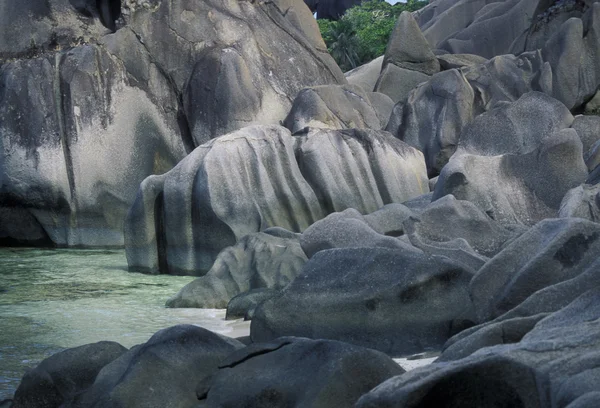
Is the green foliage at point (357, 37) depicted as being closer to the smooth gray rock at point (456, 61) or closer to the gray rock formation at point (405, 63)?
the smooth gray rock at point (456, 61)

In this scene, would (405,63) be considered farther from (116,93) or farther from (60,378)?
(60,378)

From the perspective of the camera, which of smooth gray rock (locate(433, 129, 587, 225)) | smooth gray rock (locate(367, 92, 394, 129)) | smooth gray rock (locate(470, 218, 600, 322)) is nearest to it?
smooth gray rock (locate(470, 218, 600, 322))

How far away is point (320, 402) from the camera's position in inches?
127

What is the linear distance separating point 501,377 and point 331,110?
10334 millimetres

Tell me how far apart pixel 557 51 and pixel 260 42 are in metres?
5.99

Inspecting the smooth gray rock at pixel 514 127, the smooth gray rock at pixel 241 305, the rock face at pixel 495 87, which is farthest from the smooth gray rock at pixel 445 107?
the smooth gray rock at pixel 241 305

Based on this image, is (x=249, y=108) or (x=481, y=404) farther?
(x=249, y=108)

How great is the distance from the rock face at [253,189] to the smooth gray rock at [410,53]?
10005 millimetres

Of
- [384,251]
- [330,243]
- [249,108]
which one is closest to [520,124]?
[249,108]

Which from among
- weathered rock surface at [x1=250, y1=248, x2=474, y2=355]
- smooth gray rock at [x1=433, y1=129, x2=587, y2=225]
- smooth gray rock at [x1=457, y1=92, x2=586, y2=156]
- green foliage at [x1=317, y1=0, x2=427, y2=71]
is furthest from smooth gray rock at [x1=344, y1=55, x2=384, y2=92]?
weathered rock surface at [x1=250, y1=248, x2=474, y2=355]

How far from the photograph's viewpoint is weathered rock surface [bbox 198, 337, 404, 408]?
3291 millimetres

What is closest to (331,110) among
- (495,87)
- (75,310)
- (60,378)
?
(495,87)

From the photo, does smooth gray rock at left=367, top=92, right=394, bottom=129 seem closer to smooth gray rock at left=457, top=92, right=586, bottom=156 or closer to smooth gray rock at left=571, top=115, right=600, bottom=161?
smooth gray rock at left=571, top=115, right=600, bottom=161

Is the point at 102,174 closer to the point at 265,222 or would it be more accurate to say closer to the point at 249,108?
the point at 249,108
